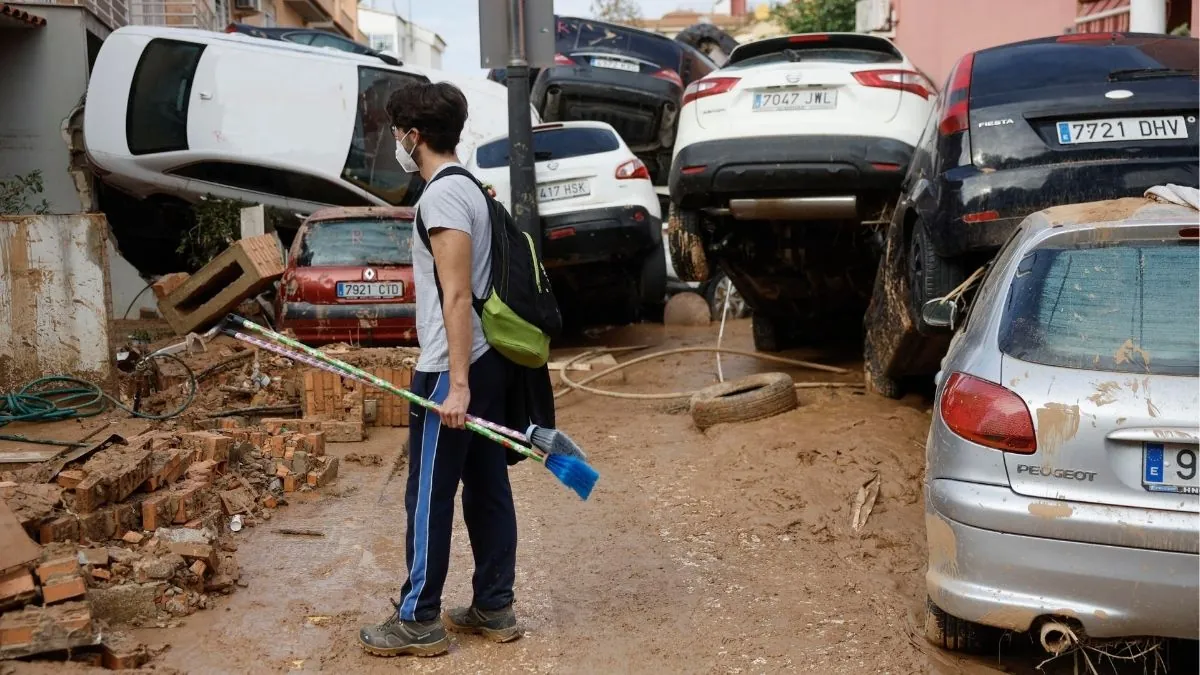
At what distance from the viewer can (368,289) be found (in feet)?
31.9

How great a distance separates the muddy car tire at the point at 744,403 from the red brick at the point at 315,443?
8.13ft

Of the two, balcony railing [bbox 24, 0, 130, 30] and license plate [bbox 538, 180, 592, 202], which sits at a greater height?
balcony railing [bbox 24, 0, 130, 30]

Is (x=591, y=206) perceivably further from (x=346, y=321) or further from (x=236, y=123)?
(x=236, y=123)

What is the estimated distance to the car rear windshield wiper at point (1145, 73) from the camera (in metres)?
6.26

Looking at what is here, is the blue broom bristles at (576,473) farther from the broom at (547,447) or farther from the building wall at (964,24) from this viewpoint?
the building wall at (964,24)

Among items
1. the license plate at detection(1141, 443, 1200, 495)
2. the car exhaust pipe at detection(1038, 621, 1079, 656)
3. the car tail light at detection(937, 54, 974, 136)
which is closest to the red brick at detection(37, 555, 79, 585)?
the car exhaust pipe at detection(1038, 621, 1079, 656)

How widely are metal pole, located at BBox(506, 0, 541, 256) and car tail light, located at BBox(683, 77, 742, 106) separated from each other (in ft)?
7.98

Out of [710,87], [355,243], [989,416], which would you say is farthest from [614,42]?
[989,416]

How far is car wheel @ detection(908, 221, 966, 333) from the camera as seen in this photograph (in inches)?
255

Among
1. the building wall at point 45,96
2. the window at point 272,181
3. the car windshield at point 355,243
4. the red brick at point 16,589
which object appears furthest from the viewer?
the building wall at point 45,96

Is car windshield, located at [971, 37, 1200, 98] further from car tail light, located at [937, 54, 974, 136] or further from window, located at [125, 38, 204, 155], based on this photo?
window, located at [125, 38, 204, 155]

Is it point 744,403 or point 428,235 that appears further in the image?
point 744,403

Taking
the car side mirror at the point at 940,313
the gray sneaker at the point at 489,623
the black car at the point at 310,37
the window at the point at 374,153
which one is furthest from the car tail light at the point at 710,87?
the black car at the point at 310,37

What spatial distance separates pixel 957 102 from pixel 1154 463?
10.9 ft
